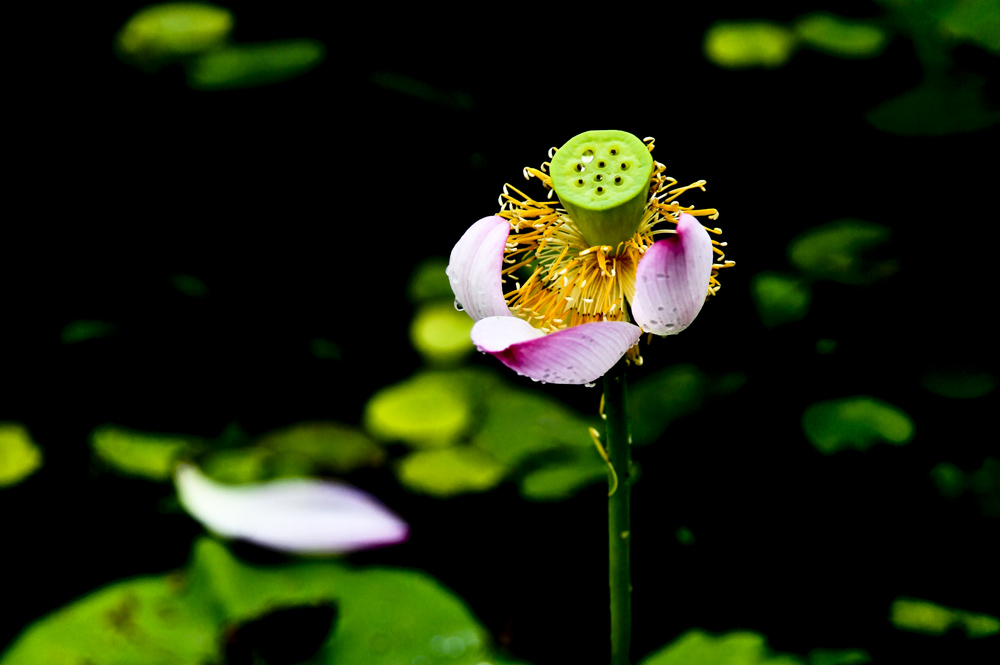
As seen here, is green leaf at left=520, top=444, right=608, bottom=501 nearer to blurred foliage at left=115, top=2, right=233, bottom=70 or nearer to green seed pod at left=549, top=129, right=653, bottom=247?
green seed pod at left=549, top=129, right=653, bottom=247

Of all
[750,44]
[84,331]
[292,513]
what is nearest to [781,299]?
[750,44]

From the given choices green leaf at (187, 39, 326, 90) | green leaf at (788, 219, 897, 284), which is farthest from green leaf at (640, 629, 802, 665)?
green leaf at (187, 39, 326, 90)

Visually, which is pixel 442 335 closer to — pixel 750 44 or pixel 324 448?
pixel 324 448

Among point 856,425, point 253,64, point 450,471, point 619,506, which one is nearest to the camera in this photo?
point 619,506

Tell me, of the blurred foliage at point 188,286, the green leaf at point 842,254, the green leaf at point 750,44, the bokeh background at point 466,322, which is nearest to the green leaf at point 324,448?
the bokeh background at point 466,322

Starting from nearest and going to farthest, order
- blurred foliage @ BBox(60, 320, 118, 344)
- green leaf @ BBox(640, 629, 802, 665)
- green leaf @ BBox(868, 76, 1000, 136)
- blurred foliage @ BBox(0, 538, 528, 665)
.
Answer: green leaf @ BBox(640, 629, 802, 665) < blurred foliage @ BBox(0, 538, 528, 665) < green leaf @ BBox(868, 76, 1000, 136) < blurred foliage @ BBox(60, 320, 118, 344)

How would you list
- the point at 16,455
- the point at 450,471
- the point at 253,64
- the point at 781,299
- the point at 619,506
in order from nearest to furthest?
1. the point at 619,506
2. the point at 781,299
3. the point at 450,471
4. the point at 16,455
5. the point at 253,64
